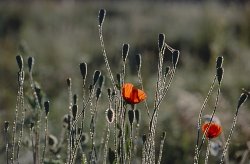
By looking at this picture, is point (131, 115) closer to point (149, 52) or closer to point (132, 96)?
point (132, 96)

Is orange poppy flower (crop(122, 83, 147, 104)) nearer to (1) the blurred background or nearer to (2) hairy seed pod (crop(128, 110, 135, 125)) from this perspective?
(2) hairy seed pod (crop(128, 110, 135, 125))

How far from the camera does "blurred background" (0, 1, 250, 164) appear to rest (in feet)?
13.8

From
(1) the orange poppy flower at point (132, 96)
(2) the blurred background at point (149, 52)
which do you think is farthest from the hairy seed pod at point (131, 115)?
(2) the blurred background at point (149, 52)

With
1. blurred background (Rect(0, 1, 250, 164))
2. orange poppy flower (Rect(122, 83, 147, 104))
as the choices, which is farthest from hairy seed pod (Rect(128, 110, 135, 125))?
blurred background (Rect(0, 1, 250, 164))

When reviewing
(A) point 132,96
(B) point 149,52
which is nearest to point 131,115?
(A) point 132,96

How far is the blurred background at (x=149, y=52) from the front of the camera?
4.22 meters

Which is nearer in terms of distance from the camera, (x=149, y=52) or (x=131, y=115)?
(x=131, y=115)

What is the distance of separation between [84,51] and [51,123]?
500 centimetres

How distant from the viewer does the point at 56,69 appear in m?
7.25

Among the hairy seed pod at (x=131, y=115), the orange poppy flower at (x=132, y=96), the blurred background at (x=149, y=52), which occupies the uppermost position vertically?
the blurred background at (x=149, y=52)

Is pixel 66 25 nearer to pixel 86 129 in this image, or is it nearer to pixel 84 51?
pixel 84 51

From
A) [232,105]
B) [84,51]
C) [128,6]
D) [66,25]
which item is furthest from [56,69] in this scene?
[128,6]

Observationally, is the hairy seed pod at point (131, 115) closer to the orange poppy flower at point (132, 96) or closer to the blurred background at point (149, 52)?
the orange poppy flower at point (132, 96)

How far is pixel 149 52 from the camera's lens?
27.6 ft
